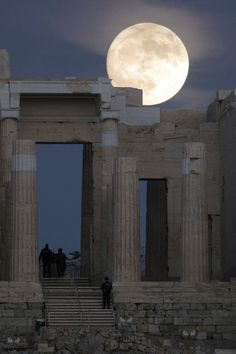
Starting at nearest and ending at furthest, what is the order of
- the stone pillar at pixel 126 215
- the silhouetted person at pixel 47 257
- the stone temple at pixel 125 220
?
the stone temple at pixel 125 220
the stone pillar at pixel 126 215
the silhouetted person at pixel 47 257

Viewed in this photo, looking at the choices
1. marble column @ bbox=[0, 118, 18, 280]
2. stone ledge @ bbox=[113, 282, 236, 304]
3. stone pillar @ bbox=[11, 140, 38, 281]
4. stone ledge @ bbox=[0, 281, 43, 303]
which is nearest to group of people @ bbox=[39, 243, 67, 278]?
marble column @ bbox=[0, 118, 18, 280]

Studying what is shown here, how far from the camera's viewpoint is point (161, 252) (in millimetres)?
62312

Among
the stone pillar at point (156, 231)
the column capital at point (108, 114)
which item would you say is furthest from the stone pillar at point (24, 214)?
the stone pillar at point (156, 231)

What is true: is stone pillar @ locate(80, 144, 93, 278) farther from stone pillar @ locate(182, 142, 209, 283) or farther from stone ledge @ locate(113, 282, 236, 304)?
stone ledge @ locate(113, 282, 236, 304)

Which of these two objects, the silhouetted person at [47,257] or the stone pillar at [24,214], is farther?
the silhouetted person at [47,257]

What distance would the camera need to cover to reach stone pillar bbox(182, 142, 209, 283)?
166ft

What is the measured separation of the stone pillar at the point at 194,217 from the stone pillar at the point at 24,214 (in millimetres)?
5489

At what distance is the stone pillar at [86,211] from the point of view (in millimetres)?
61250

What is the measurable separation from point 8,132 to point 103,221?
5271 millimetres

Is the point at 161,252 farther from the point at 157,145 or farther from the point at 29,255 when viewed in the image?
the point at 29,255

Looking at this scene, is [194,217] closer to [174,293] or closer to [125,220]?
[125,220]

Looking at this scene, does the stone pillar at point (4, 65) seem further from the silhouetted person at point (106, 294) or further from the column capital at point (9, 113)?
the silhouetted person at point (106, 294)

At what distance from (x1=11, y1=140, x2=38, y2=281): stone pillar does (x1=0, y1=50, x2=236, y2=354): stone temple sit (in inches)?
1.4

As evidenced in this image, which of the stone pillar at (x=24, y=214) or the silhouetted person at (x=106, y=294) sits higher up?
the stone pillar at (x=24, y=214)
